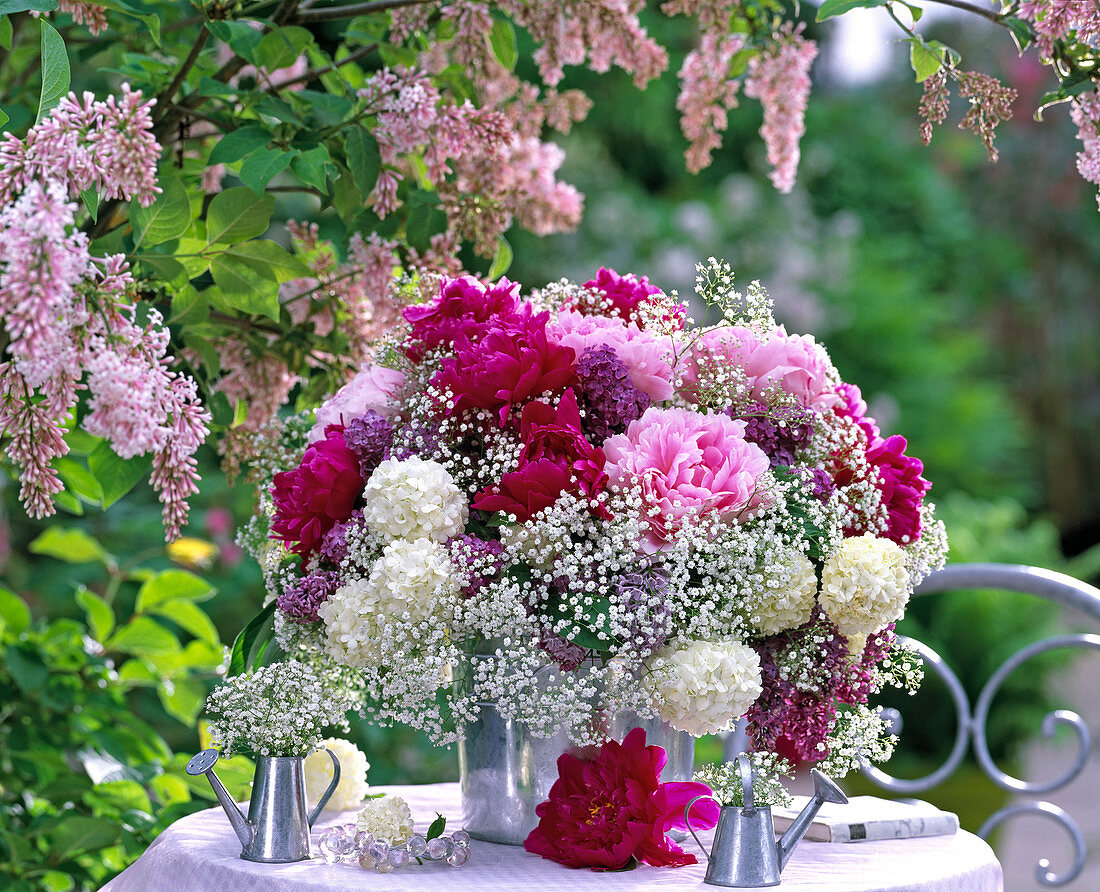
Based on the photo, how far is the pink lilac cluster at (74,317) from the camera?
0.86 metres

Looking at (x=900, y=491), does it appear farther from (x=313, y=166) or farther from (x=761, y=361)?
(x=313, y=166)

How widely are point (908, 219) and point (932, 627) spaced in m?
4.10

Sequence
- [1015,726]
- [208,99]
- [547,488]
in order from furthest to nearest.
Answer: [1015,726], [208,99], [547,488]

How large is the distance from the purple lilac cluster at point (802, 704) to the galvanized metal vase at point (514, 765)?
12cm

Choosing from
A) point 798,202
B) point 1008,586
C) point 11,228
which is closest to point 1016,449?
point 798,202

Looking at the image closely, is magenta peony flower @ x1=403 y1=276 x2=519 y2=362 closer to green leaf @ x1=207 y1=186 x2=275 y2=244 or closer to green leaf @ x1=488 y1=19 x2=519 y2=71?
green leaf @ x1=207 y1=186 x2=275 y2=244

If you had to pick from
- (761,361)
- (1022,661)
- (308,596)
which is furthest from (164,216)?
(1022,661)

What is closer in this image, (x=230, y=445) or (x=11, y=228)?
(x=11, y=228)

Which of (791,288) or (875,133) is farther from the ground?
(875,133)

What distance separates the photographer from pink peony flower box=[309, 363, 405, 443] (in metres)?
1.23

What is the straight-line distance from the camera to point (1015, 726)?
13.0 feet

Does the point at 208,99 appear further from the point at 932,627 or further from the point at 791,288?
the point at 791,288

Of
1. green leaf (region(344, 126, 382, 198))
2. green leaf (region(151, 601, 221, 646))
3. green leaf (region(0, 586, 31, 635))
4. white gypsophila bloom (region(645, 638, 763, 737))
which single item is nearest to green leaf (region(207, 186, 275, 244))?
green leaf (region(344, 126, 382, 198))

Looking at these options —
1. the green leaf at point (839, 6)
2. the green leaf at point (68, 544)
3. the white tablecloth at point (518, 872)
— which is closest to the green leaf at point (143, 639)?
the green leaf at point (68, 544)
